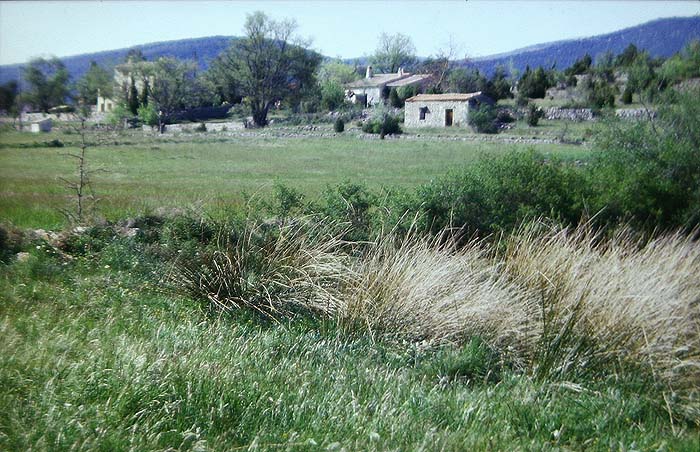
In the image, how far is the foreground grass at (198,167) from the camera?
1002 cm

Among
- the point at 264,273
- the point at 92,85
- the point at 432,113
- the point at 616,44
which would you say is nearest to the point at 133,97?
the point at 92,85

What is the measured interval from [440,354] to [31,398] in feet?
11.0

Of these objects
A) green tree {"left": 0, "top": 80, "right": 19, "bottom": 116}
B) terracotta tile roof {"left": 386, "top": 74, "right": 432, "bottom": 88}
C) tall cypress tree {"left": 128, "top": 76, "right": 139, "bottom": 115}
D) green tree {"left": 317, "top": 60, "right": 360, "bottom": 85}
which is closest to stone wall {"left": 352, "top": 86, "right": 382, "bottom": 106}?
terracotta tile roof {"left": 386, "top": 74, "right": 432, "bottom": 88}

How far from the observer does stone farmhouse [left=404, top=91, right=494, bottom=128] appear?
11789 millimetres

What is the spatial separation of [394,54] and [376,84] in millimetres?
594

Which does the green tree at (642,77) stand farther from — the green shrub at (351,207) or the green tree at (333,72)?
the green shrub at (351,207)

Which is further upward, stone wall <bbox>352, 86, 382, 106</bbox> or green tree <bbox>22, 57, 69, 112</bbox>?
green tree <bbox>22, 57, 69, 112</bbox>

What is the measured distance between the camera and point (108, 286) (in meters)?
7.86

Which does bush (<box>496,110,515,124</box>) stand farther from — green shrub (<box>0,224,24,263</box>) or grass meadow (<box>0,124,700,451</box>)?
green shrub (<box>0,224,24,263</box>)

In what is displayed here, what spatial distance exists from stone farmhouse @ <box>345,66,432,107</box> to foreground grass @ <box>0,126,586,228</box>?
2.40 feet

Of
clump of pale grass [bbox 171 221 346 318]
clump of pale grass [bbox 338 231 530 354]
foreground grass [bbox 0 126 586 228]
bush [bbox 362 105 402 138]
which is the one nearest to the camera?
clump of pale grass [bbox 338 231 530 354]

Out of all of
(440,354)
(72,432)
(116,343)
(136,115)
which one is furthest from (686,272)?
(136,115)

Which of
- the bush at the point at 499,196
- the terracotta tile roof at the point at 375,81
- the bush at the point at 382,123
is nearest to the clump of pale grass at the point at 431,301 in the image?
the bush at the point at 499,196

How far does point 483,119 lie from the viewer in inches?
471
